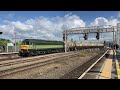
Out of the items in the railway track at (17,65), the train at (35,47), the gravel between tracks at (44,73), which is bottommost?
the gravel between tracks at (44,73)

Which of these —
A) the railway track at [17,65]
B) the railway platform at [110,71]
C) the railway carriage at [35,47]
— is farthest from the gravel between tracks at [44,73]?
the railway carriage at [35,47]

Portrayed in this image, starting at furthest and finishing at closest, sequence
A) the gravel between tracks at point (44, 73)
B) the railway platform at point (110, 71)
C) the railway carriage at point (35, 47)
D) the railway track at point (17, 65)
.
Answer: the railway carriage at point (35, 47) → the railway track at point (17, 65) → the gravel between tracks at point (44, 73) → the railway platform at point (110, 71)

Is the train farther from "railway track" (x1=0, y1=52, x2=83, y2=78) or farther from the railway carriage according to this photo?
"railway track" (x1=0, y1=52, x2=83, y2=78)

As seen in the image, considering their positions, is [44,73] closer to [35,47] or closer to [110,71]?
[110,71]

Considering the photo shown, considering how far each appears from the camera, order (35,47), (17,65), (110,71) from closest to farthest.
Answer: (110,71) → (17,65) → (35,47)

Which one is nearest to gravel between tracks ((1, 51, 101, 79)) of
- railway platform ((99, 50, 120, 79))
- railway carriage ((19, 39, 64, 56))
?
railway platform ((99, 50, 120, 79))

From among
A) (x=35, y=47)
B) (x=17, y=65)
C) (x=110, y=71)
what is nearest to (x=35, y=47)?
(x=35, y=47)

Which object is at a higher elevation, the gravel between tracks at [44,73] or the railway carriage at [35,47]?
the railway carriage at [35,47]

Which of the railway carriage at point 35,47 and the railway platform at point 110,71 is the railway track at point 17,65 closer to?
the railway platform at point 110,71
